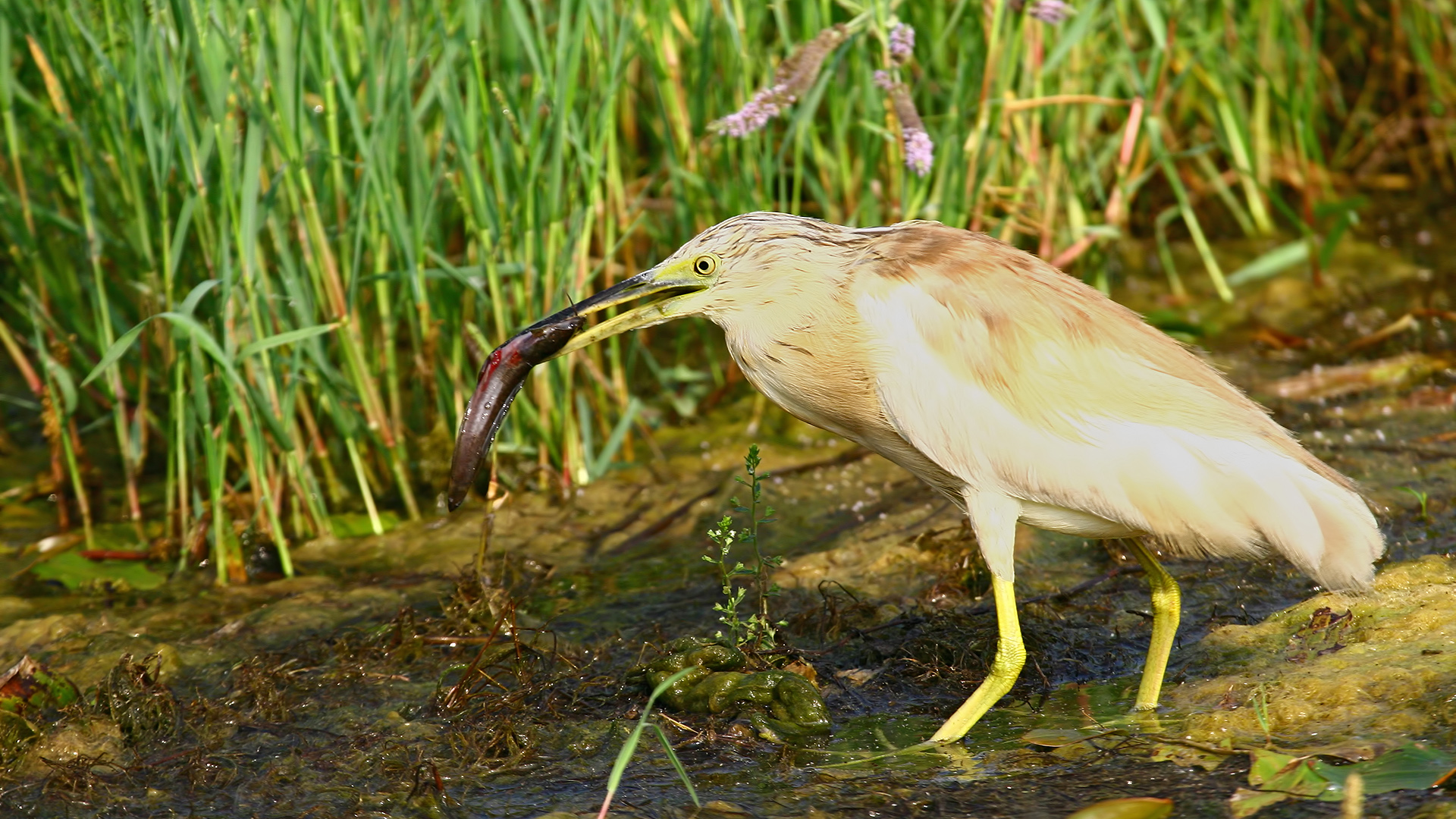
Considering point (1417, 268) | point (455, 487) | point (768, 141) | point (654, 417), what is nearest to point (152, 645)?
point (455, 487)

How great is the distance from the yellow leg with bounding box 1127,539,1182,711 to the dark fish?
1405 millimetres

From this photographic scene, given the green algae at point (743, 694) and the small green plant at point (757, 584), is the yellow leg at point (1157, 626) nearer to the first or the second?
the green algae at point (743, 694)

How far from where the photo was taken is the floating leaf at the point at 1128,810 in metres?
2.68

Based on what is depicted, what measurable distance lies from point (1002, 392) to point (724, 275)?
66 centimetres

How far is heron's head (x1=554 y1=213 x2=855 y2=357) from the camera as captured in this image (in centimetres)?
323

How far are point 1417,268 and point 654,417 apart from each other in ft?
11.1

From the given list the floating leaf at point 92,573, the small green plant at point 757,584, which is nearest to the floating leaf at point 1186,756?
the small green plant at point 757,584

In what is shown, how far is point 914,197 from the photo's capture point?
4570 mm

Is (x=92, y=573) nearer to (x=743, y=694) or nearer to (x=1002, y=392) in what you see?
(x=743, y=694)

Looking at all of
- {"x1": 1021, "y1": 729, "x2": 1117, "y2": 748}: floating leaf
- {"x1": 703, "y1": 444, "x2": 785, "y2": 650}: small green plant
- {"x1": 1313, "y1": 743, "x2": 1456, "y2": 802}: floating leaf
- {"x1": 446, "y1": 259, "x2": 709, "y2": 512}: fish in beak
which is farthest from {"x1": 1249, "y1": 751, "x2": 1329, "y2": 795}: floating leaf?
{"x1": 446, "y1": 259, "x2": 709, "y2": 512}: fish in beak

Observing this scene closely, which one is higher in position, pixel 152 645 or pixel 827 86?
pixel 827 86

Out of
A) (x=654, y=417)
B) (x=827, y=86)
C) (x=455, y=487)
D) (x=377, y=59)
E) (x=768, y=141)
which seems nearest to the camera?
(x=455, y=487)

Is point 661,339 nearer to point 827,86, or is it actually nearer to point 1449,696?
point 827,86

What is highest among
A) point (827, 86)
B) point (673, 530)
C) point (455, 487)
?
point (827, 86)
